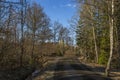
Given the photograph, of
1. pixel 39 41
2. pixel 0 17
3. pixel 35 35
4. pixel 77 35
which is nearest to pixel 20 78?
pixel 0 17

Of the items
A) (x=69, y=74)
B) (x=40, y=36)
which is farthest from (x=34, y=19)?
(x=69, y=74)

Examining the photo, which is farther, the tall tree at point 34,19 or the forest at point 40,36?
the tall tree at point 34,19

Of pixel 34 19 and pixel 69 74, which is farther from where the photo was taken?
pixel 34 19

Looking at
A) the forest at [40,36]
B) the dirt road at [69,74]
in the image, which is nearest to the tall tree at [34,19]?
the forest at [40,36]

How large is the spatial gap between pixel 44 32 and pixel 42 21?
6.85 metres

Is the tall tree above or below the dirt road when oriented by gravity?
above

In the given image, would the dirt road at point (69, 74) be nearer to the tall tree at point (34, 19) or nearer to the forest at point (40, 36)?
the forest at point (40, 36)

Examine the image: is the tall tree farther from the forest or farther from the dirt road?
the dirt road

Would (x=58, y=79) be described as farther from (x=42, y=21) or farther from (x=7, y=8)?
(x=42, y=21)

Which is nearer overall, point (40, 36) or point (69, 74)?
point (69, 74)

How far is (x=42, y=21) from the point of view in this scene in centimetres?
5253

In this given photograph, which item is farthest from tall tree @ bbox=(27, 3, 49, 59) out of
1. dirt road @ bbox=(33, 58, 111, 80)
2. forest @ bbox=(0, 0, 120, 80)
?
dirt road @ bbox=(33, 58, 111, 80)

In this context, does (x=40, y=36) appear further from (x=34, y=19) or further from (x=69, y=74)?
(x=69, y=74)

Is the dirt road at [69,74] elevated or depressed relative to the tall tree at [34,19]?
depressed
